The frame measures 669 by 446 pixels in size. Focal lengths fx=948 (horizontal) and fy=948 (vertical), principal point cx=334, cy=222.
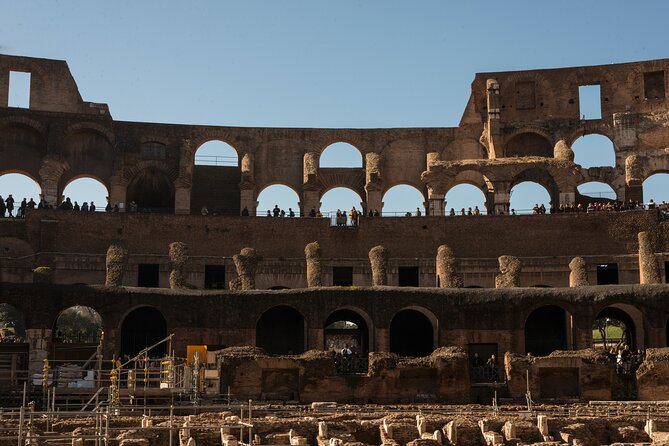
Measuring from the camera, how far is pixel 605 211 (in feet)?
145

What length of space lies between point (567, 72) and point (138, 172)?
24.3 meters

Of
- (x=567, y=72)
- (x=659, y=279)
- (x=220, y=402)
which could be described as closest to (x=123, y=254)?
(x=220, y=402)

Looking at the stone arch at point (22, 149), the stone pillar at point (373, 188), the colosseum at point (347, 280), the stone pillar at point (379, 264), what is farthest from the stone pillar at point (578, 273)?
the stone arch at point (22, 149)

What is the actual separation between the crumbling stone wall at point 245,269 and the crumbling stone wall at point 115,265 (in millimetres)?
4598

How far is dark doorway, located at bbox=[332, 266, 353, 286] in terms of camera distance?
44.4 meters

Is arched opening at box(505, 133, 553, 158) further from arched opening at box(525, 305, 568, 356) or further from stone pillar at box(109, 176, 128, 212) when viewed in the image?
stone pillar at box(109, 176, 128, 212)

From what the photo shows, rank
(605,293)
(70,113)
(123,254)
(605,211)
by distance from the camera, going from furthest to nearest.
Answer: (70,113), (605,211), (123,254), (605,293)

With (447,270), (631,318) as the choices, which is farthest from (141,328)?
(631,318)

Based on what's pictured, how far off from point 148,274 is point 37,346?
961cm

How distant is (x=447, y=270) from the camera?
4019 centimetres

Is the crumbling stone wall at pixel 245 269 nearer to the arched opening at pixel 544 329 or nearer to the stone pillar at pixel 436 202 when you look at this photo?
the arched opening at pixel 544 329

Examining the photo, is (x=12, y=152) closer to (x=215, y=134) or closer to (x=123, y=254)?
(x=215, y=134)

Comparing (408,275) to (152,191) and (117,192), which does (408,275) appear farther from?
(152,191)

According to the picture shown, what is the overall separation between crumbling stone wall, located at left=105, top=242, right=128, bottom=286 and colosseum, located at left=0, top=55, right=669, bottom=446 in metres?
0.10
